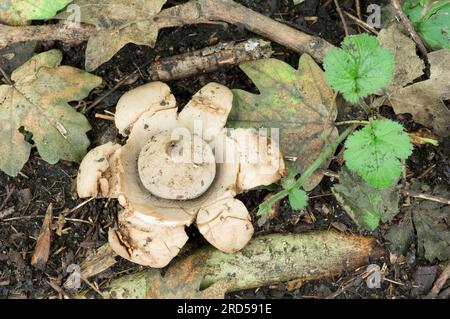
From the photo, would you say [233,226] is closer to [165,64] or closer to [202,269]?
[202,269]

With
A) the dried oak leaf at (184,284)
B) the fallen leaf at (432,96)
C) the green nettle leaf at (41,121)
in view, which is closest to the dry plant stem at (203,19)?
the green nettle leaf at (41,121)

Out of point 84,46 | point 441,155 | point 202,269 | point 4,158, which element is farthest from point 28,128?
point 441,155

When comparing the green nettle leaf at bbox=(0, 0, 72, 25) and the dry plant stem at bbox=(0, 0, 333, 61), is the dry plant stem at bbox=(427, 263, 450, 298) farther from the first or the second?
the green nettle leaf at bbox=(0, 0, 72, 25)

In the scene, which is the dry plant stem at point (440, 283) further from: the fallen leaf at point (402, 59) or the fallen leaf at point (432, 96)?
the fallen leaf at point (402, 59)

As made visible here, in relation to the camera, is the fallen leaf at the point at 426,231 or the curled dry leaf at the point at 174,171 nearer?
the curled dry leaf at the point at 174,171

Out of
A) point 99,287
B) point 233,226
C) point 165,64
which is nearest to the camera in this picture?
point 233,226

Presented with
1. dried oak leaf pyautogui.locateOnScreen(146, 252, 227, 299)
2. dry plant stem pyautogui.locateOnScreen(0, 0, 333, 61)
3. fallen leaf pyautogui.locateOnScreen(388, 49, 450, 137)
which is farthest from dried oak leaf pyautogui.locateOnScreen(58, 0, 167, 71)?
fallen leaf pyautogui.locateOnScreen(388, 49, 450, 137)
